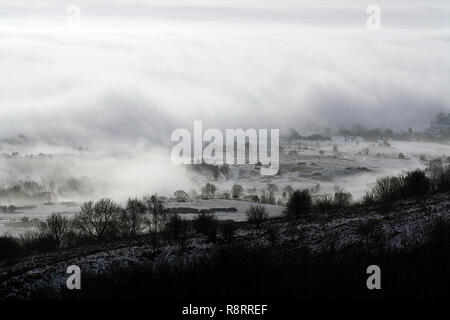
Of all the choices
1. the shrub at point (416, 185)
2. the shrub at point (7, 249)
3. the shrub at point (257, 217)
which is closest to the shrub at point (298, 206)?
the shrub at point (257, 217)

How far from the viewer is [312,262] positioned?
28609 mm

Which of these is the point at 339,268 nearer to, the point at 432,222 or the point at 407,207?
the point at 432,222

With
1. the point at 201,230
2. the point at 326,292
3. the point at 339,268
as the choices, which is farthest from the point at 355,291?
the point at 201,230

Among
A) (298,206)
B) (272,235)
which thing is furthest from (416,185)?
(272,235)

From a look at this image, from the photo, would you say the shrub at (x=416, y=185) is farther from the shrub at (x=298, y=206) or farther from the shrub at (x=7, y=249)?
the shrub at (x=7, y=249)

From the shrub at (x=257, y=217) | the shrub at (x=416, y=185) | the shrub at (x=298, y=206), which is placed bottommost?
the shrub at (x=257, y=217)

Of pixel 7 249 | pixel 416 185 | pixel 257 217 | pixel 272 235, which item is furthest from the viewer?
pixel 416 185

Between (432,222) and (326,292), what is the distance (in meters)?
24.0

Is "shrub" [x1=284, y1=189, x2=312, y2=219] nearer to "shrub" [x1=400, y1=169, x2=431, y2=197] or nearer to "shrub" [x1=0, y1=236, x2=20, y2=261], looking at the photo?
"shrub" [x1=400, y1=169, x2=431, y2=197]

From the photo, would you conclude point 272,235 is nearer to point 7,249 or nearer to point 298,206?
point 298,206

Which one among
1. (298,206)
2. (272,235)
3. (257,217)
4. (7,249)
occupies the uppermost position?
(298,206)

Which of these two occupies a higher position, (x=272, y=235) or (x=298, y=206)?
(x=298, y=206)

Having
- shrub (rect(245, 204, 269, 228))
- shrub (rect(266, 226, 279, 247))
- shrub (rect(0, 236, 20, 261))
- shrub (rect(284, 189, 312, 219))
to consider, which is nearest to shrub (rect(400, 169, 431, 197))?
shrub (rect(284, 189, 312, 219))

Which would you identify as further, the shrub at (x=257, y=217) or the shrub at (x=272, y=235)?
the shrub at (x=257, y=217)
